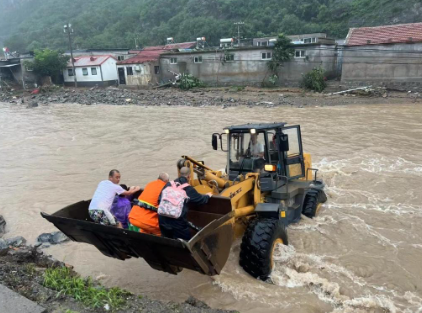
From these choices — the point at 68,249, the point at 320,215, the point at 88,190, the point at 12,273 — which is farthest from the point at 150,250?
the point at 88,190

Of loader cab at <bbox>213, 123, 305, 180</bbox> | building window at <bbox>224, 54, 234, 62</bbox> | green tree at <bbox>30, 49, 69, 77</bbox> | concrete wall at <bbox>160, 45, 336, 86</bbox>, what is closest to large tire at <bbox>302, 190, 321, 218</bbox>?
loader cab at <bbox>213, 123, 305, 180</bbox>

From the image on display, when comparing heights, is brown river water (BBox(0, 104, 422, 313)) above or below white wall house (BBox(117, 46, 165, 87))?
below

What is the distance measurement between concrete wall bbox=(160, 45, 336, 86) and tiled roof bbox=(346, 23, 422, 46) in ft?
6.51

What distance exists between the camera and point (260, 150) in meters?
6.13

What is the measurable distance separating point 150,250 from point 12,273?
1576mm

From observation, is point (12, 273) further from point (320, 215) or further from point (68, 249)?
point (320, 215)

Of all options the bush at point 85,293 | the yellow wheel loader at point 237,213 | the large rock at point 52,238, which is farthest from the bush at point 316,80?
the bush at point 85,293

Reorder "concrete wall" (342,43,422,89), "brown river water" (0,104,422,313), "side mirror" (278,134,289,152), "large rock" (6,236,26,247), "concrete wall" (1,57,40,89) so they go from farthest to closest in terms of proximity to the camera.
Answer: "concrete wall" (1,57,40,89)
"concrete wall" (342,43,422,89)
"large rock" (6,236,26,247)
"side mirror" (278,134,289,152)
"brown river water" (0,104,422,313)

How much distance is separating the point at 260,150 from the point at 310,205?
1.99m

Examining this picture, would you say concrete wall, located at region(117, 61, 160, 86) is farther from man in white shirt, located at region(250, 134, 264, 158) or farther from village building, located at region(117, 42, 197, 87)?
man in white shirt, located at region(250, 134, 264, 158)

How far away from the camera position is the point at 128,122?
69.4ft

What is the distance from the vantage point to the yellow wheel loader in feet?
13.6

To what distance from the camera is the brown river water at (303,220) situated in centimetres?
509

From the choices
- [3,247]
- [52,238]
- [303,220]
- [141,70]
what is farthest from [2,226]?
[141,70]
